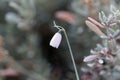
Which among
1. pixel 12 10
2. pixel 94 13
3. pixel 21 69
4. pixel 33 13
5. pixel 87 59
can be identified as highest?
pixel 12 10

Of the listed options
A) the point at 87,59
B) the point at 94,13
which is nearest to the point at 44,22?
the point at 94,13

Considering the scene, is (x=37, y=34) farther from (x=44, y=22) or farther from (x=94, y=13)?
(x=94, y=13)

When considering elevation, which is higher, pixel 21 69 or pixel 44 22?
pixel 44 22

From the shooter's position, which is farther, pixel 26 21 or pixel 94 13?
pixel 26 21

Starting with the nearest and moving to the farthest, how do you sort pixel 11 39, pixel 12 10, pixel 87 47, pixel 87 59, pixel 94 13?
pixel 87 59 < pixel 94 13 < pixel 87 47 < pixel 11 39 < pixel 12 10

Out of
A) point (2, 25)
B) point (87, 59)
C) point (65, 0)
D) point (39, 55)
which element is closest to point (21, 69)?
point (39, 55)

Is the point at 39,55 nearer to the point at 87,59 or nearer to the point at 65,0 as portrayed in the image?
the point at 65,0

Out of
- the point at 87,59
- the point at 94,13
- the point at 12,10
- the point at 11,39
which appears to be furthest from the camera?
the point at 12,10
